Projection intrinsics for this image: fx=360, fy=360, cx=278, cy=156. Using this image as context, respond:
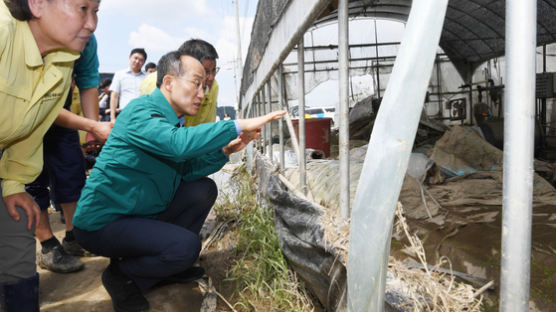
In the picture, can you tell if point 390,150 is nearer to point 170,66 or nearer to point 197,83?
point 197,83

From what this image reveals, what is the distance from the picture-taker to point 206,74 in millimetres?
2951

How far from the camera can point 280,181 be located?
260 cm

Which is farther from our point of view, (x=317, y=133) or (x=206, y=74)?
(x=317, y=133)

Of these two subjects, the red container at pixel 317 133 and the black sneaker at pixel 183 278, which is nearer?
the black sneaker at pixel 183 278

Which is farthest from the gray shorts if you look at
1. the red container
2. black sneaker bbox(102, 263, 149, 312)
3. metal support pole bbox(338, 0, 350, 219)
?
the red container

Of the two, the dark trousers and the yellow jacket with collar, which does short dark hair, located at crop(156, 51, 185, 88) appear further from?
the dark trousers

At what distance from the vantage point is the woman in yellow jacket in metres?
1.42

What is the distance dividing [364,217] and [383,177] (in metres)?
0.10

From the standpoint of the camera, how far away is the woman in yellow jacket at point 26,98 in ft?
4.66

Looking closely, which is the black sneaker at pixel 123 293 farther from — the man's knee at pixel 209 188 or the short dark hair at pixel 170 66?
the short dark hair at pixel 170 66

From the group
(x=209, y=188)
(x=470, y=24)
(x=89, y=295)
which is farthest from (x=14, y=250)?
(x=470, y=24)

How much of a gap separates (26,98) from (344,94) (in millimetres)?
1363

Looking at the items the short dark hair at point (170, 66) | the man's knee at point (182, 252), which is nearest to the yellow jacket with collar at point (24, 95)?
the short dark hair at point (170, 66)

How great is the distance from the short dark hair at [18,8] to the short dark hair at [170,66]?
866 mm
